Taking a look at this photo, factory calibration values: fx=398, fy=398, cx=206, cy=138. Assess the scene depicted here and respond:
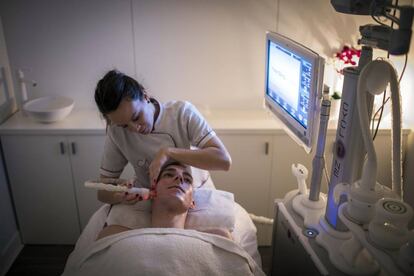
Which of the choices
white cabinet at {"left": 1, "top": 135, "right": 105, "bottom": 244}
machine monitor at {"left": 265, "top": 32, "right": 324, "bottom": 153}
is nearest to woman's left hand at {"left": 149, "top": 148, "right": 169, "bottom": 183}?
machine monitor at {"left": 265, "top": 32, "right": 324, "bottom": 153}

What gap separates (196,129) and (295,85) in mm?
475

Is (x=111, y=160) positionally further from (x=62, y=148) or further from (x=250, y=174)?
(x=250, y=174)

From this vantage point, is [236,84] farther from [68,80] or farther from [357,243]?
[357,243]

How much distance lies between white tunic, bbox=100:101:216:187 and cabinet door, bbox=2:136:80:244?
71 cm

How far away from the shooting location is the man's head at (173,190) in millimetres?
1647

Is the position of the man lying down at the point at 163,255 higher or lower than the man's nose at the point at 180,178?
lower

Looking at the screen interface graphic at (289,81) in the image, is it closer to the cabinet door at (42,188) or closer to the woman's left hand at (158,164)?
the woman's left hand at (158,164)


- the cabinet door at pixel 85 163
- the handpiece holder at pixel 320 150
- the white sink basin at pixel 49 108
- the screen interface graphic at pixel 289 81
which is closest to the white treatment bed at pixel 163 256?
the handpiece holder at pixel 320 150

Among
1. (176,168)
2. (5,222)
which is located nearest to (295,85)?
(176,168)

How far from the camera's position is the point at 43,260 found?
2.53 meters

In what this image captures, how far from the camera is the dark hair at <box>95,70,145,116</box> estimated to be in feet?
5.00

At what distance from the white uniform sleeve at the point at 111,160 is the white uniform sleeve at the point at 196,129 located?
0.34 m

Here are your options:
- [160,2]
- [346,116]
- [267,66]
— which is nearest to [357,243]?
[346,116]

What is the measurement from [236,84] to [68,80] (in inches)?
44.2
